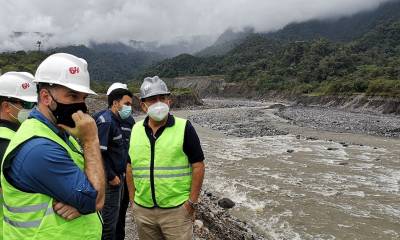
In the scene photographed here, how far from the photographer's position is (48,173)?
2238 mm

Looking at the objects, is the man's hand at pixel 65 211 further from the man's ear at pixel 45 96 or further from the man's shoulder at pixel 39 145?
the man's ear at pixel 45 96

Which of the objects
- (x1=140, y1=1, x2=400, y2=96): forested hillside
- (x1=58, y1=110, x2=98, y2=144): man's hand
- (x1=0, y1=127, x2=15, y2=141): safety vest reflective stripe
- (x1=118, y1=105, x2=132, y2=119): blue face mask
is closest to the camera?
(x1=58, y1=110, x2=98, y2=144): man's hand

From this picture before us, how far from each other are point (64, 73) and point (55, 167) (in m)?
0.63

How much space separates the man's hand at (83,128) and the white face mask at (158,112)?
64.9 inches

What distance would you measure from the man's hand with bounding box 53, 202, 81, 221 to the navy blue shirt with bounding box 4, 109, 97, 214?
0.04 metres

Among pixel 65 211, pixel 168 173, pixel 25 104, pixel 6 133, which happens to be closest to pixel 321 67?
pixel 168 173

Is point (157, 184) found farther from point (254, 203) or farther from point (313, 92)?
point (313, 92)

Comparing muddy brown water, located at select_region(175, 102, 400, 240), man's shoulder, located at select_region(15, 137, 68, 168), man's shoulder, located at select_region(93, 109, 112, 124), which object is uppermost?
man's shoulder, located at select_region(15, 137, 68, 168)

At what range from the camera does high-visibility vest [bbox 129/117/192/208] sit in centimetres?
403

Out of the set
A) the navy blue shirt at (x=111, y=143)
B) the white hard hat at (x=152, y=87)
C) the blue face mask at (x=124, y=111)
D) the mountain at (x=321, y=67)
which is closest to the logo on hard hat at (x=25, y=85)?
the white hard hat at (x=152, y=87)

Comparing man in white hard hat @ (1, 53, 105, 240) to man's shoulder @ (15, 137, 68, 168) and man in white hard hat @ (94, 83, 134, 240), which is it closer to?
man's shoulder @ (15, 137, 68, 168)

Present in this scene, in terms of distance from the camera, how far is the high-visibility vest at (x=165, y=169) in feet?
13.2

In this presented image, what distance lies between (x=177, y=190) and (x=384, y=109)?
4983 centimetres

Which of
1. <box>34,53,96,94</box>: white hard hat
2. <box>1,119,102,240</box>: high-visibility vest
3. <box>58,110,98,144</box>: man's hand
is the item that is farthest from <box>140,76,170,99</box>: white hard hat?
<box>1,119,102,240</box>: high-visibility vest
